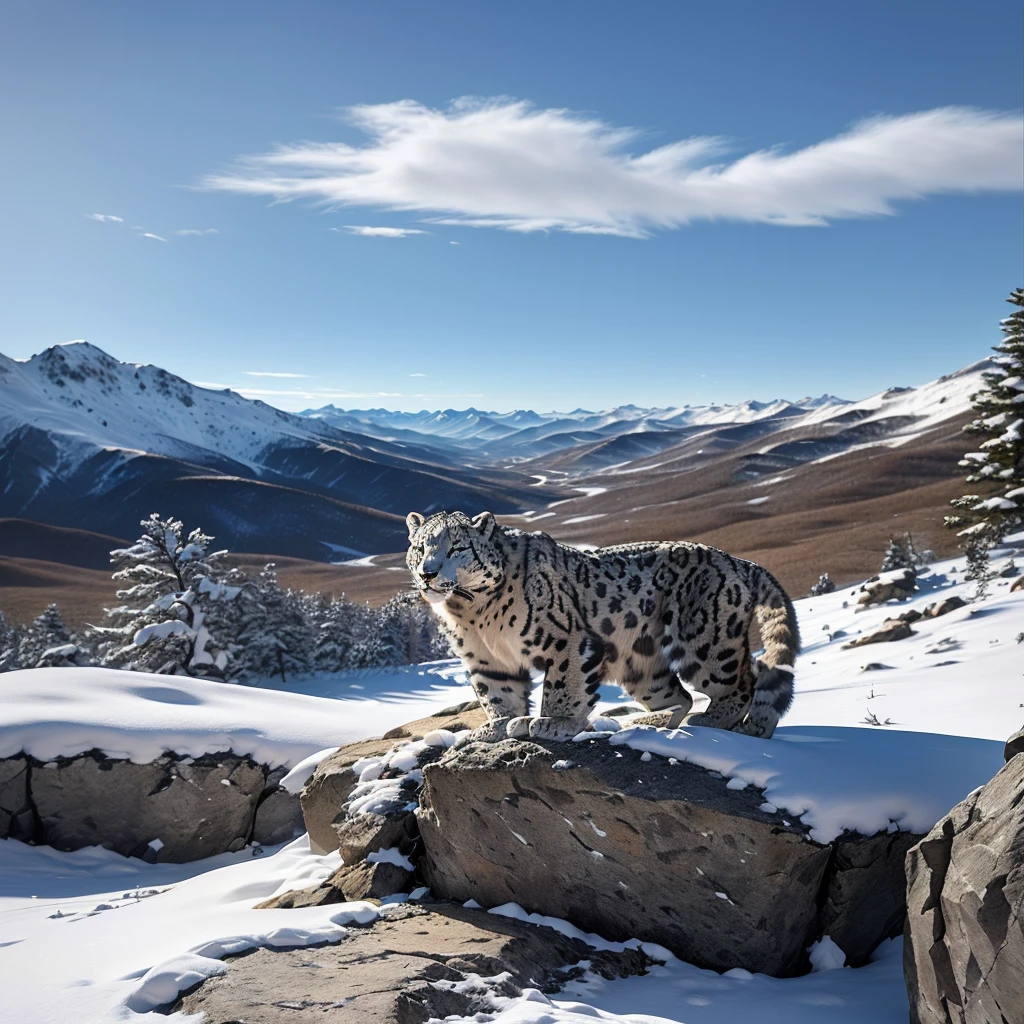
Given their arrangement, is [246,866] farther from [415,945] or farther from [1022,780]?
[1022,780]

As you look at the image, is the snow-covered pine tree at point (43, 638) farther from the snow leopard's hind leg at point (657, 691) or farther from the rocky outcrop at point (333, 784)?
the snow leopard's hind leg at point (657, 691)

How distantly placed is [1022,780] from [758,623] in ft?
9.77

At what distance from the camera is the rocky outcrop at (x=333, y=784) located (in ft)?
28.9

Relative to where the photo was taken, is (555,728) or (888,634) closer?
(555,728)

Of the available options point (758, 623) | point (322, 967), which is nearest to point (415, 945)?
point (322, 967)

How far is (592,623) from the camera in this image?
23.0 feet

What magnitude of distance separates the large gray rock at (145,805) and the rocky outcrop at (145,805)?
14 millimetres

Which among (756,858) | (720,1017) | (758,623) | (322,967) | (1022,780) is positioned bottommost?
(720,1017)

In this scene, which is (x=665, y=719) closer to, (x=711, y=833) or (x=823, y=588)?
(x=711, y=833)

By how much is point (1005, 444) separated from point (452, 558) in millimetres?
20021

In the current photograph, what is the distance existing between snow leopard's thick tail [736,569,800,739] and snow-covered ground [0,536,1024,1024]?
28cm

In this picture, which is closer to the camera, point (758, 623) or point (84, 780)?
point (758, 623)

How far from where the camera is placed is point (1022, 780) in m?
Result: 4.17

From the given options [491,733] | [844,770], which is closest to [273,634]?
[491,733]
